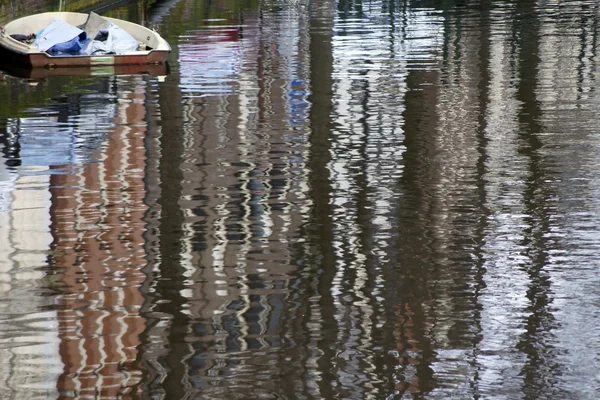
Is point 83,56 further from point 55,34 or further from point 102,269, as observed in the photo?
point 102,269

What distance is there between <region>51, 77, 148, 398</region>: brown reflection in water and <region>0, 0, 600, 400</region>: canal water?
0.08 feet

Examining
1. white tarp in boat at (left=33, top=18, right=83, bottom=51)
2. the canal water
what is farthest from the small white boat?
the canal water

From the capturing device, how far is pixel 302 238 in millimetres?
9547

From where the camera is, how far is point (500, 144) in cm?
1376

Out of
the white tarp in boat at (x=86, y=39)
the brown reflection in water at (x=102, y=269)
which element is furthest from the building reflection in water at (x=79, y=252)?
the white tarp in boat at (x=86, y=39)

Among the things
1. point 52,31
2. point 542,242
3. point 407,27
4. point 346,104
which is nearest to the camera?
point 542,242

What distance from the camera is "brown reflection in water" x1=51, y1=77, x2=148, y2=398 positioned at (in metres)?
6.68

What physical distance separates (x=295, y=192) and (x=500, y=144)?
343 cm

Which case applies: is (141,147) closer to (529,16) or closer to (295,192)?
(295,192)

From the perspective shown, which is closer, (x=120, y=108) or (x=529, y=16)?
(x=120, y=108)

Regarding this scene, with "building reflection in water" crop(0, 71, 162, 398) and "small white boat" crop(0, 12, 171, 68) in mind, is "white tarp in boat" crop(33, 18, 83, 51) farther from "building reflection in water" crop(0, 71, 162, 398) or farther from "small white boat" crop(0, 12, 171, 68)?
"building reflection in water" crop(0, 71, 162, 398)

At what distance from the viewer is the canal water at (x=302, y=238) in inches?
263

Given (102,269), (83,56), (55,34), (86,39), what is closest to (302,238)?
(102,269)

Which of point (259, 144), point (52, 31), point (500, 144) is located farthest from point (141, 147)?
point (52, 31)
